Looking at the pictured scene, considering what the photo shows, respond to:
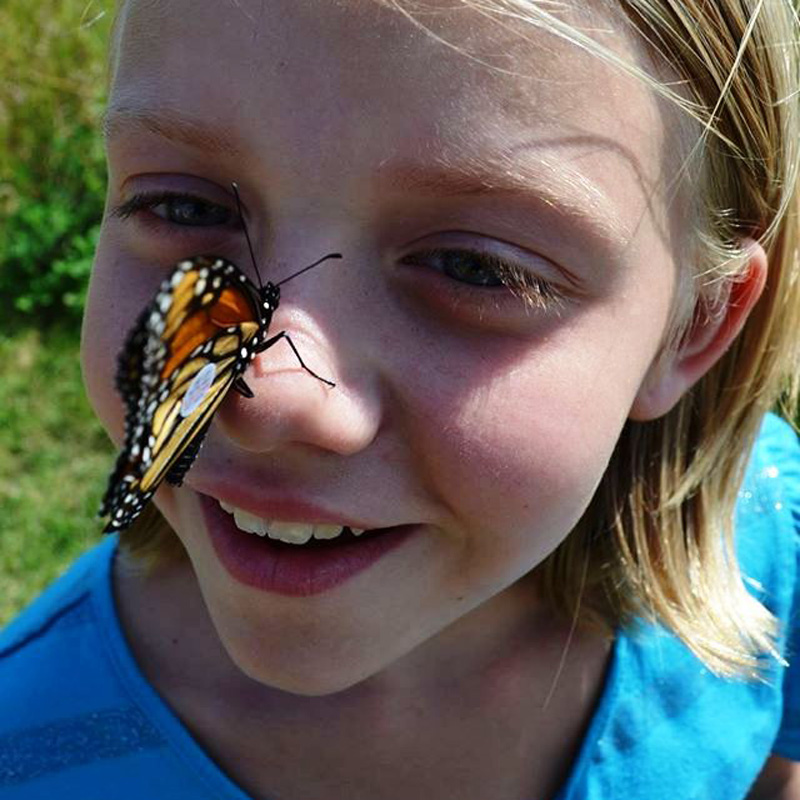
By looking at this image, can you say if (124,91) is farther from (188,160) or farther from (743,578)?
(743,578)

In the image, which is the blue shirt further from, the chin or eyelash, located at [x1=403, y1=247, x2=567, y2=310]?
eyelash, located at [x1=403, y1=247, x2=567, y2=310]

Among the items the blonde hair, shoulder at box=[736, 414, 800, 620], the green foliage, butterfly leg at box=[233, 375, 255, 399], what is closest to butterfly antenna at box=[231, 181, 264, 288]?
butterfly leg at box=[233, 375, 255, 399]

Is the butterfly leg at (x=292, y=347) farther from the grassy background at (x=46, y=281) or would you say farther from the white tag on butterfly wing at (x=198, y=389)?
the grassy background at (x=46, y=281)

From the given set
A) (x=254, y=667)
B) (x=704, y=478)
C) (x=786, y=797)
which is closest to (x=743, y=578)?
(x=704, y=478)

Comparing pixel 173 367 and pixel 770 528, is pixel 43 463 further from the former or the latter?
pixel 173 367

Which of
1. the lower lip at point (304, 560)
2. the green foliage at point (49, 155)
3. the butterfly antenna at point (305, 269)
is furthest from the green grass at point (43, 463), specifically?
the butterfly antenna at point (305, 269)
